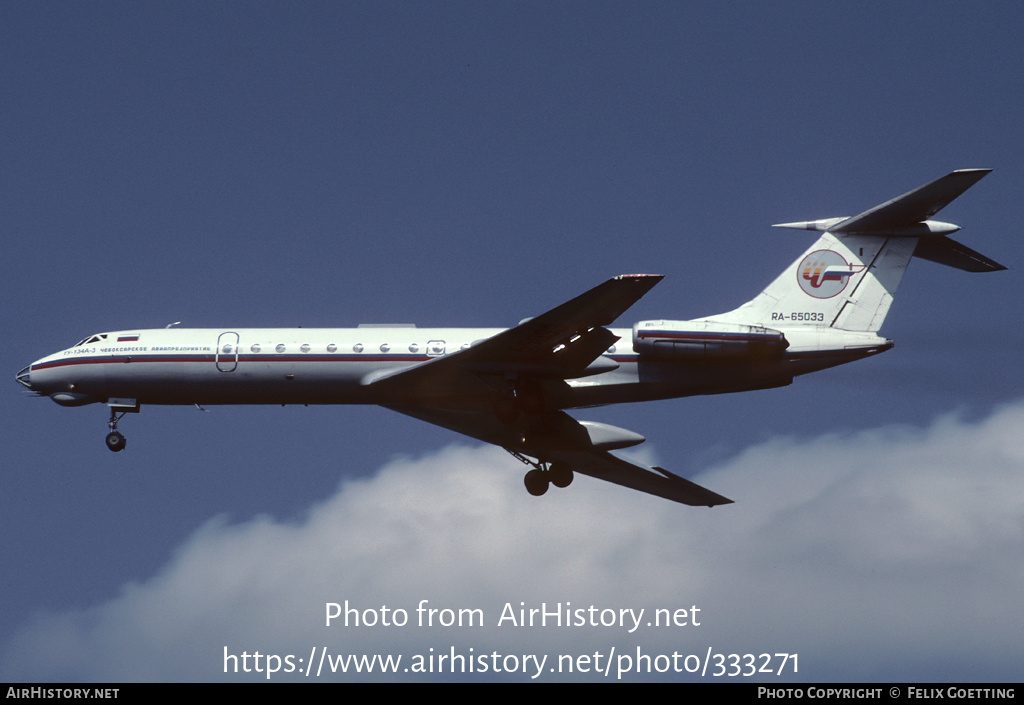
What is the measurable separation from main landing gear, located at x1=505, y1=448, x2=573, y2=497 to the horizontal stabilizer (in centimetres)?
1111

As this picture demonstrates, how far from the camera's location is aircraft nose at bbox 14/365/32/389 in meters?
38.9

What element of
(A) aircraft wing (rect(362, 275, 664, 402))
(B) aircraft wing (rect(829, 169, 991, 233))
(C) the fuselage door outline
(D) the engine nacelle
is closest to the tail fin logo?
(B) aircraft wing (rect(829, 169, 991, 233))

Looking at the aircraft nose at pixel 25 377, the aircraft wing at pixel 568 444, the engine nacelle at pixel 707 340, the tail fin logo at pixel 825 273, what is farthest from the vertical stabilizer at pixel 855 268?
the aircraft nose at pixel 25 377

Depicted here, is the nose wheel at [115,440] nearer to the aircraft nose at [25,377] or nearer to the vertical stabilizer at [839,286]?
the aircraft nose at [25,377]

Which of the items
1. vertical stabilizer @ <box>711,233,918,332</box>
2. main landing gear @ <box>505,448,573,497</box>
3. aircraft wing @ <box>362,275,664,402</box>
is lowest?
main landing gear @ <box>505,448,573,497</box>

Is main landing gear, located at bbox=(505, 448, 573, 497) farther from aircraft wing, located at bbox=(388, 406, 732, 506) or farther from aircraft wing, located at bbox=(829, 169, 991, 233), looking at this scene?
aircraft wing, located at bbox=(829, 169, 991, 233)

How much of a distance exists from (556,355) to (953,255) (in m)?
10.2

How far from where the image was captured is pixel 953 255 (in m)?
34.2

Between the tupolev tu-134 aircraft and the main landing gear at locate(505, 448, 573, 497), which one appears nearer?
the tupolev tu-134 aircraft

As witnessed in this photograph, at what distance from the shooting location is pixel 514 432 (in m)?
38.4

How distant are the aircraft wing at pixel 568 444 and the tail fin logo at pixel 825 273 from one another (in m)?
6.64

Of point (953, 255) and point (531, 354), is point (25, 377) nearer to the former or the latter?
point (531, 354)
